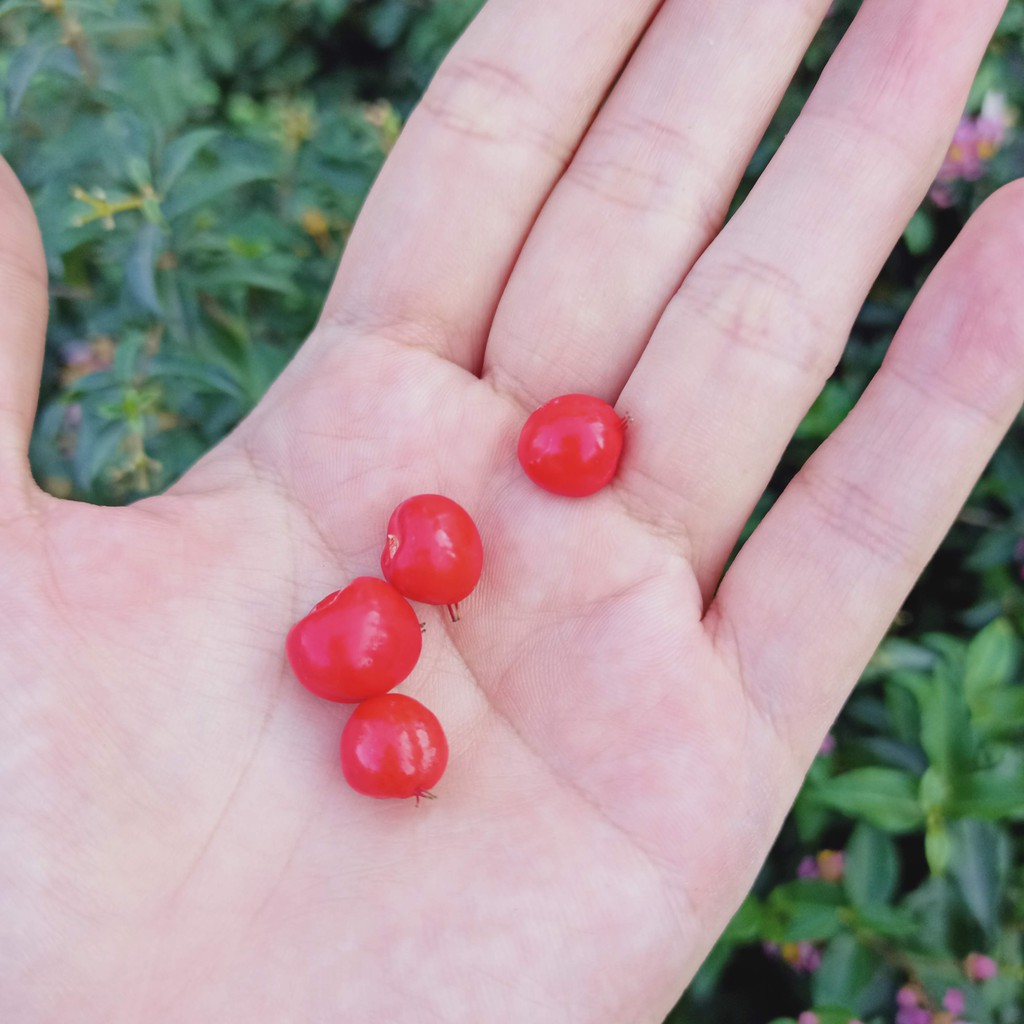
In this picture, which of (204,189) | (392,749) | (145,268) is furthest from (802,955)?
(204,189)

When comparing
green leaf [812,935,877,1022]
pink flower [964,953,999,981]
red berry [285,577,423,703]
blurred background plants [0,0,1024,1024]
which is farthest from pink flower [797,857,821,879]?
red berry [285,577,423,703]

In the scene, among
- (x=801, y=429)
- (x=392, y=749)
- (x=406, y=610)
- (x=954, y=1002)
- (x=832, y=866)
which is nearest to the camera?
(x=392, y=749)

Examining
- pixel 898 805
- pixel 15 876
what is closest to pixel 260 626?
pixel 15 876

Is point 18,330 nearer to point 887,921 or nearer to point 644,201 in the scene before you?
point 644,201

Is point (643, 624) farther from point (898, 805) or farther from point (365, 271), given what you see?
point (365, 271)

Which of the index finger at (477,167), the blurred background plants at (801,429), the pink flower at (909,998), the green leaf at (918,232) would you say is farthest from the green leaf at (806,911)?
the green leaf at (918,232)

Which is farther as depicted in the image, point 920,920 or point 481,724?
point 920,920
